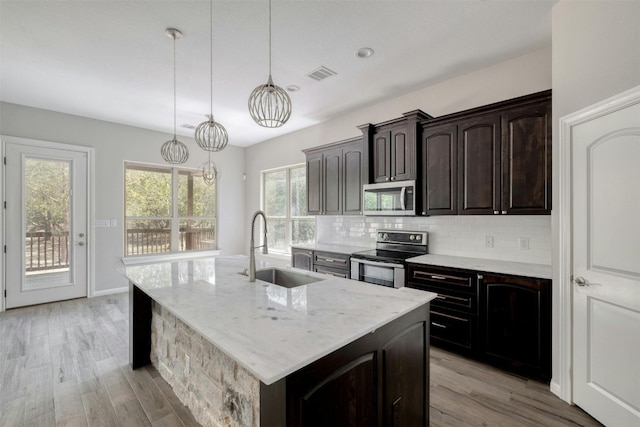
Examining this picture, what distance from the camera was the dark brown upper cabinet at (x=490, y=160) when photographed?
8.13 ft

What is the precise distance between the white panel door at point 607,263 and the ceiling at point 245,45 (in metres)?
1.16

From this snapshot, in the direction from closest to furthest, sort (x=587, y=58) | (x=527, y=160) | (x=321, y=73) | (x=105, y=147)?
(x=587, y=58) < (x=527, y=160) < (x=321, y=73) < (x=105, y=147)

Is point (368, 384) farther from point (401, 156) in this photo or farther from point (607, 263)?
point (401, 156)

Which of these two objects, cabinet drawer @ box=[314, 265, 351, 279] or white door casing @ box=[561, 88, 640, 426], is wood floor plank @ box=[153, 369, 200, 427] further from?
white door casing @ box=[561, 88, 640, 426]

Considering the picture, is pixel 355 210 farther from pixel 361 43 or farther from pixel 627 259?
pixel 627 259

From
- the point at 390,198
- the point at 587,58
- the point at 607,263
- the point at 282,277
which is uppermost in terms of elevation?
the point at 587,58

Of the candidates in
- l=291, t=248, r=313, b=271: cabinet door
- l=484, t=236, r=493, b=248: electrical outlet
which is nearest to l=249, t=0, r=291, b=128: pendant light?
l=484, t=236, r=493, b=248: electrical outlet

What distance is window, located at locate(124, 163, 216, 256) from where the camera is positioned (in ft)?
17.4

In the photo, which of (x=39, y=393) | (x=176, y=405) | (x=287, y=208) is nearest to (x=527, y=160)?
(x=176, y=405)

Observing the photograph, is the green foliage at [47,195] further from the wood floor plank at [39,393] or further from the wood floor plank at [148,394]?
the wood floor plank at [148,394]

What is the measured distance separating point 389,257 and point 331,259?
0.86 meters

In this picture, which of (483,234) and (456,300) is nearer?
(456,300)

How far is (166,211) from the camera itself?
5656 millimetres

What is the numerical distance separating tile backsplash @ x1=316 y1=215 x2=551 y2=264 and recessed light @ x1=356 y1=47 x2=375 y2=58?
6.45 ft
